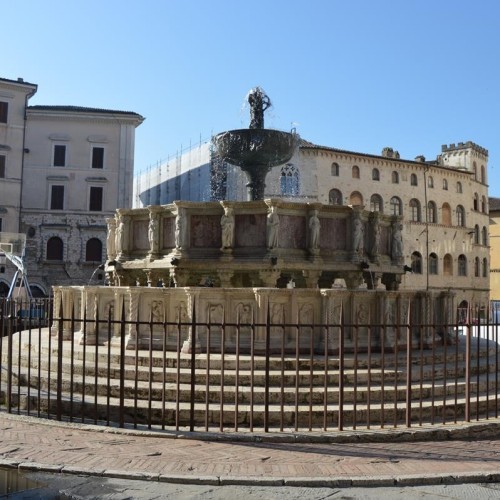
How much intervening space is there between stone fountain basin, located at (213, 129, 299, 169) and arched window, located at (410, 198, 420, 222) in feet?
138

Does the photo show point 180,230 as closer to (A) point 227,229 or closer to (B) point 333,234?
(A) point 227,229

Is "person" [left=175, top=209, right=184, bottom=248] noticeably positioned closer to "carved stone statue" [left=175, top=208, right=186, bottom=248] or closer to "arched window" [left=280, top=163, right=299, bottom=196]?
"carved stone statue" [left=175, top=208, right=186, bottom=248]

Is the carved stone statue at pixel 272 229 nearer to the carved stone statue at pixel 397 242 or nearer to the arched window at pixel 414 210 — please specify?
the carved stone statue at pixel 397 242

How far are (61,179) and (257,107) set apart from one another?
30.2 metres

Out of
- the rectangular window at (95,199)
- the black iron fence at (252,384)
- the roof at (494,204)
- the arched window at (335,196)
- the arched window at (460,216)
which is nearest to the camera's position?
the black iron fence at (252,384)

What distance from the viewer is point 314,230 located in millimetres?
14023

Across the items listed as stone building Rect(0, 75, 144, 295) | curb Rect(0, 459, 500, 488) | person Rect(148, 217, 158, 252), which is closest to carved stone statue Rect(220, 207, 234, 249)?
person Rect(148, 217, 158, 252)

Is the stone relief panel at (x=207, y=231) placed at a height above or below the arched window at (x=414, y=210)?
below

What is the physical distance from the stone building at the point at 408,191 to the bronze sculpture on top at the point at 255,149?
91.9 ft

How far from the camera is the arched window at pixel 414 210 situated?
57125 mm

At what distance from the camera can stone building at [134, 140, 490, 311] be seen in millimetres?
50188

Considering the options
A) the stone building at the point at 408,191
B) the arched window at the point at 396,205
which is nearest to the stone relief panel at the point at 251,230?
the stone building at the point at 408,191

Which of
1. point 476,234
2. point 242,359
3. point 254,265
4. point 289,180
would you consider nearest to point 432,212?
point 476,234

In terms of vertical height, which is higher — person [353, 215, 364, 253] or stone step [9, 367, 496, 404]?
person [353, 215, 364, 253]
